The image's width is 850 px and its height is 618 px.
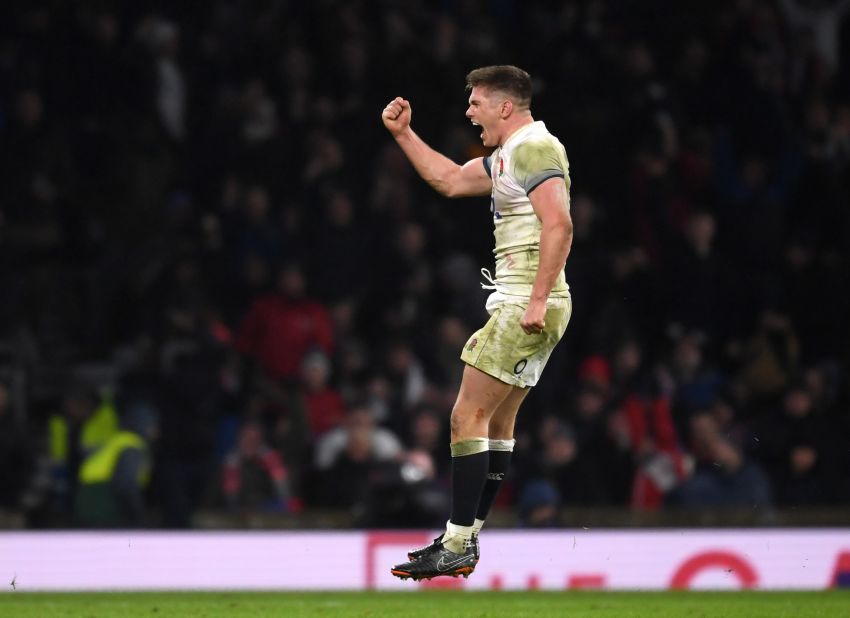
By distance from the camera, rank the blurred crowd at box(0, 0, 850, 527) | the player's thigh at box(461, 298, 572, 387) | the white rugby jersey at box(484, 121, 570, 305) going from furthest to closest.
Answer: the blurred crowd at box(0, 0, 850, 527) → the player's thigh at box(461, 298, 572, 387) → the white rugby jersey at box(484, 121, 570, 305)

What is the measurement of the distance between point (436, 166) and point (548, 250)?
0.95m

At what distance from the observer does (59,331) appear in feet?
41.4

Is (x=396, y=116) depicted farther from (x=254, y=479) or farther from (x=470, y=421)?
(x=254, y=479)

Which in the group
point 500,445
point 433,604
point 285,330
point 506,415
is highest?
point 285,330

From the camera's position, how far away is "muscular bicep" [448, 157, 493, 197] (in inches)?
285

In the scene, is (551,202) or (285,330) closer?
(551,202)

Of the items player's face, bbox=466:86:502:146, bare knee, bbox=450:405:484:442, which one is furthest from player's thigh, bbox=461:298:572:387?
player's face, bbox=466:86:502:146

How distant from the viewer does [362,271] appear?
12.8m

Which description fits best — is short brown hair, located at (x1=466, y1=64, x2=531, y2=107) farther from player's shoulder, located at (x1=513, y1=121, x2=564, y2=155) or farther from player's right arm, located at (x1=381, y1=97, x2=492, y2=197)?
player's right arm, located at (x1=381, y1=97, x2=492, y2=197)

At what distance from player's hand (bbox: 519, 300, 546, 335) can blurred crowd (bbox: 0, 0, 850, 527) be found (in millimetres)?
4239

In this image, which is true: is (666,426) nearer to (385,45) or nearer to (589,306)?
(589,306)

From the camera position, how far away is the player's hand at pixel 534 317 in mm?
6625

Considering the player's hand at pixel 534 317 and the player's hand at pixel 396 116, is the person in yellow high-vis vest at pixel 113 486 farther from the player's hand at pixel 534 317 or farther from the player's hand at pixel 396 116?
the player's hand at pixel 534 317

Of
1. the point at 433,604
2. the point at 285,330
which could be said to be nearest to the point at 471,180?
the point at 433,604
